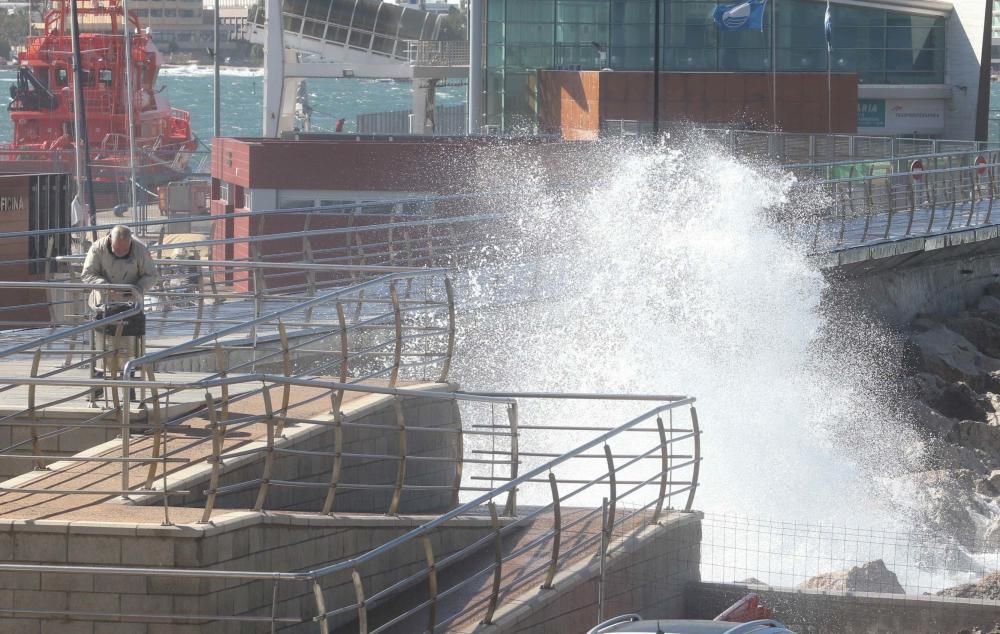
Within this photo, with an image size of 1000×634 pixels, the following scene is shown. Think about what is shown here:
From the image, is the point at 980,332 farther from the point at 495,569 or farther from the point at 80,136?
the point at 80,136

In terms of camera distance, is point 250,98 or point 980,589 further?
point 250,98

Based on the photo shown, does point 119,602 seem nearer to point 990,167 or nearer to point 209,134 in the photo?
point 990,167

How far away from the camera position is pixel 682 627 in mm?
8547

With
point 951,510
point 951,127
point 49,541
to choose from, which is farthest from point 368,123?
point 49,541

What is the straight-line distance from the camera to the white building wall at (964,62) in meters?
47.4

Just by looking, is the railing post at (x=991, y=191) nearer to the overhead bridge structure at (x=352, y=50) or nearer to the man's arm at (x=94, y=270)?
the man's arm at (x=94, y=270)

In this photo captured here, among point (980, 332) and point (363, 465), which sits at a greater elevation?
point (363, 465)

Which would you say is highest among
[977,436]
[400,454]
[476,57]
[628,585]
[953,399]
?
[476,57]

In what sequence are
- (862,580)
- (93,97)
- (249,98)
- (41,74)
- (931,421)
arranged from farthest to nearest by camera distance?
(249,98) < (41,74) < (93,97) < (931,421) < (862,580)

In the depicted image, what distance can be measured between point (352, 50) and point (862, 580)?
43390 mm

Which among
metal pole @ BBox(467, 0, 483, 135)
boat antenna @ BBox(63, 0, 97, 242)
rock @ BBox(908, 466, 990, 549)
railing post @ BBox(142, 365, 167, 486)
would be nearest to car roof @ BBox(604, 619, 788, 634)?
railing post @ BBox(142, 365, 167, 486)

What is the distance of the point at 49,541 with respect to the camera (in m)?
8.42

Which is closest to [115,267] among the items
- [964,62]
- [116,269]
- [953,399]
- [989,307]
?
[116,269]

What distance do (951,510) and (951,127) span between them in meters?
31.7
